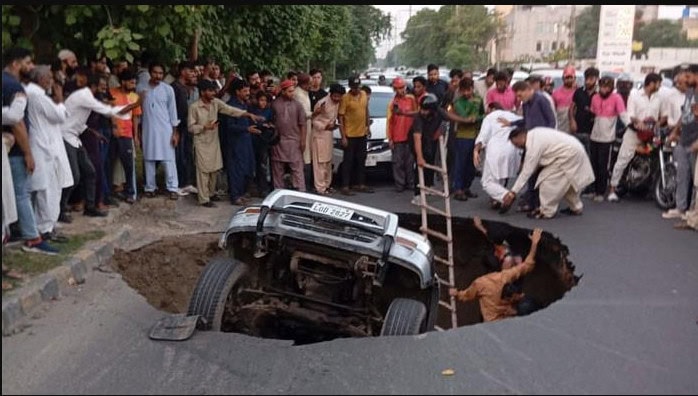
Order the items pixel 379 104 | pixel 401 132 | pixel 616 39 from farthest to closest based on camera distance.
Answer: pixel 616 39 → pixel 379 104 → pixel 401 132

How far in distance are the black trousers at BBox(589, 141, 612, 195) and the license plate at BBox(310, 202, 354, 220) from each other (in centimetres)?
599

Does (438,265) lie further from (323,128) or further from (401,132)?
(323,128)

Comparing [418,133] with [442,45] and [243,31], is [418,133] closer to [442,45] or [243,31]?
[243,31]

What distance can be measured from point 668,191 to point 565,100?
80.6 inches

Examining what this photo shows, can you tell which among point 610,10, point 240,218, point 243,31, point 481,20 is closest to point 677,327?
point 240,218

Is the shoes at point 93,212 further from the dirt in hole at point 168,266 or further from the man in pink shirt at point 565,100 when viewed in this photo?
the man in pink shirt at point 565,100

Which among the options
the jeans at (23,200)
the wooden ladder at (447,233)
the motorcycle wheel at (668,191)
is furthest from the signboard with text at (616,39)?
the jeans at (23,200)

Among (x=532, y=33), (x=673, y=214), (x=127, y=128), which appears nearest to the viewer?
(x=127, y=128)

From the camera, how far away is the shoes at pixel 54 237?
6091 millimetres

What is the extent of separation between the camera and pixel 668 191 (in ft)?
30.3

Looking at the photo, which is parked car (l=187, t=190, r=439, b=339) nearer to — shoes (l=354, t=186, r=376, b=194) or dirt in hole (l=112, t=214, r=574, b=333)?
dirt in hole (l=112, t=214, r=574, b=333)

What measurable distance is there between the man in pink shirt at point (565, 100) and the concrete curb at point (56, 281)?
6.47 meters

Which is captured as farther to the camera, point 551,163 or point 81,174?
point 551,163

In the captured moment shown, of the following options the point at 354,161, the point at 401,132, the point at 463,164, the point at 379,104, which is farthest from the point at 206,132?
the point at 379,104
